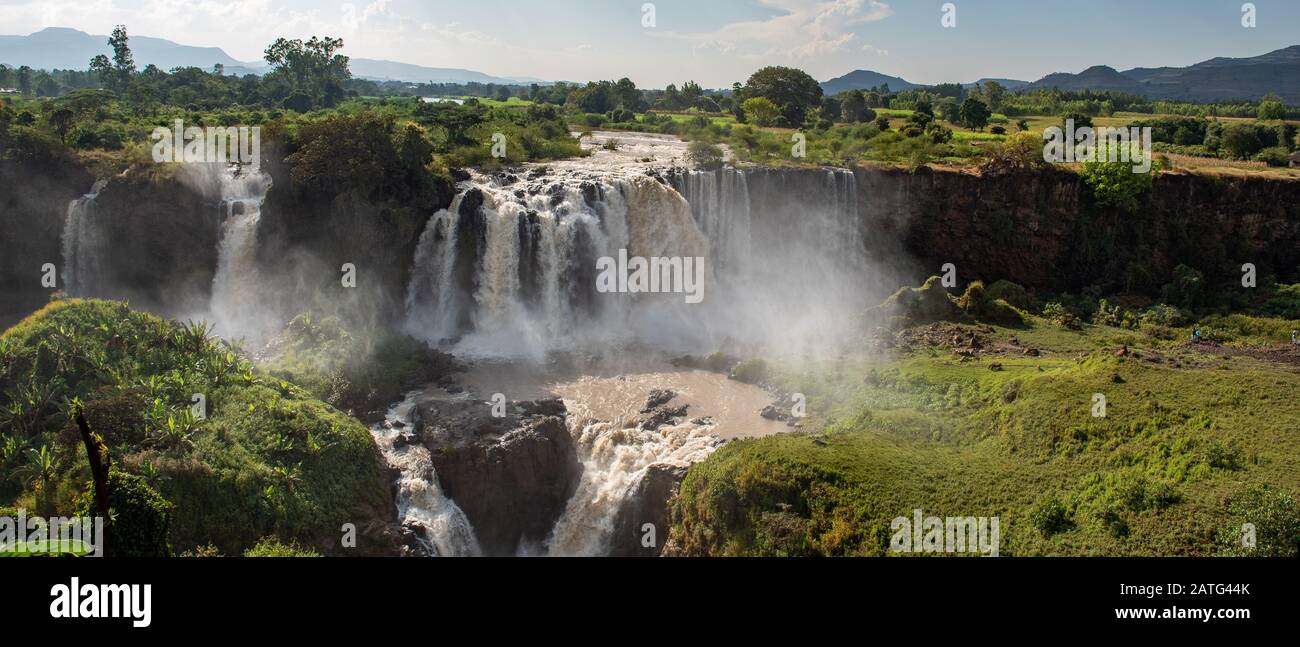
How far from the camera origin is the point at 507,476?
2270 cm

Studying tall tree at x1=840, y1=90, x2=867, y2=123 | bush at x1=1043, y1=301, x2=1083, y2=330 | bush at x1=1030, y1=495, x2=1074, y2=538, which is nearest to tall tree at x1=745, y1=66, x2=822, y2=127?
tall tree at x1=840, y1=90, x2=867, y2=123

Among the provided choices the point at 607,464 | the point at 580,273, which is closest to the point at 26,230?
the point at 580,273

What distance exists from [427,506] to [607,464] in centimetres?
551

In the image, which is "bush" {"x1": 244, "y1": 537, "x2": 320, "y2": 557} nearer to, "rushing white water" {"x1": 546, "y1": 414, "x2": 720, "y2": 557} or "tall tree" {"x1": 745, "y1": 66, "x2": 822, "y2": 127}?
"rushing white water" {"x1": 546, "y1": 414, "x2": 720, "y2": 557}

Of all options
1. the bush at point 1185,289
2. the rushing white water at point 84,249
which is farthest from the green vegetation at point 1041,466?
the rushing white water at point 84,249

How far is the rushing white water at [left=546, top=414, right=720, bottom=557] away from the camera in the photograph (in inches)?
876

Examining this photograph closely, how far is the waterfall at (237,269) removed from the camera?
3353cm

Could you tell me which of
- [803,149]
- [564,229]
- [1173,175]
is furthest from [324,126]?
[1173,175]

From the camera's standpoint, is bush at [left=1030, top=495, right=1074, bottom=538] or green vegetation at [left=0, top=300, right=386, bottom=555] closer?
bush at [left=1030, top=495, right=1074, bottom=538]

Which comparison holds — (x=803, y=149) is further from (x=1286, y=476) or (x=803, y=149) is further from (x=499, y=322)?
(x=1286, y=476)

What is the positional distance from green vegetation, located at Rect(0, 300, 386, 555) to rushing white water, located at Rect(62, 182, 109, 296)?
45.8 feet

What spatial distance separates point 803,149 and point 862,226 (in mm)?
6222

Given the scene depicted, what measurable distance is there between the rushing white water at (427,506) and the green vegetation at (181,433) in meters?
0.95

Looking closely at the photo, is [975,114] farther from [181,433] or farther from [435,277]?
[181,433]
